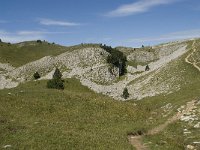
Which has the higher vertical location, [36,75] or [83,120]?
[83,120]

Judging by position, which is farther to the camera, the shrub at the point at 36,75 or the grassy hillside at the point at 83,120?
the shrub at the point at 36,75

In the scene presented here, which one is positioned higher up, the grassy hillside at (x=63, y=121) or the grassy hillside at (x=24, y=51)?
the grassy hillside at (x=24, y=51)

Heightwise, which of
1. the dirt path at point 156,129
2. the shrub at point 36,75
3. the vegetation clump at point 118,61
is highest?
the vegetation clump at point 118,61

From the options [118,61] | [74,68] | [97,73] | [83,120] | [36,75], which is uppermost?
[118,61]

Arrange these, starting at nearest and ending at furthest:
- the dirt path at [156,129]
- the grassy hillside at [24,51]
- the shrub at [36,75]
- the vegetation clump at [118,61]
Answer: the dirt path at [156,129] < the shrub at [36,75] < the vegetation clump at [118,61] < the grassy hillside at [24,51]

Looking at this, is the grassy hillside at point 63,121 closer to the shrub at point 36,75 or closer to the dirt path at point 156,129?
the dirt path at point 156,129

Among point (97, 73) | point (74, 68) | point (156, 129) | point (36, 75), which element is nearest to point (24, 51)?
point (36, 75)

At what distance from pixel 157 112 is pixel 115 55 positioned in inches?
2775

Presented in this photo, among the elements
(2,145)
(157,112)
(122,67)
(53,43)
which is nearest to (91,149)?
(2,145)

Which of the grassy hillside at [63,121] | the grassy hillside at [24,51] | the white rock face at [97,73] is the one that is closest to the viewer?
the grassy hillside at [63,121]

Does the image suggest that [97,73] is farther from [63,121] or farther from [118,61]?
[63,121]

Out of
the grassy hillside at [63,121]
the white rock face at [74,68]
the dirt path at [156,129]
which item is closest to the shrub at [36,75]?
the white rock face at [74,68]

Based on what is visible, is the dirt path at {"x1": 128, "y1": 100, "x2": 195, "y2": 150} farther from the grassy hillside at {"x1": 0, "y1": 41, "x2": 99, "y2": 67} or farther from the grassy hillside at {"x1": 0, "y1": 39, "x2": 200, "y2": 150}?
the grassy hillside at {"x1": 0, "y1": 41, "x2": 99, "y2": 67}

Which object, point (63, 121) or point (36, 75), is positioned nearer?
point (63, 121)
